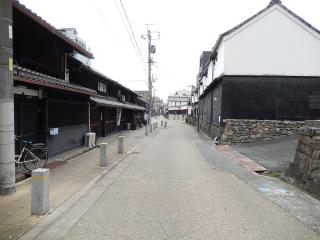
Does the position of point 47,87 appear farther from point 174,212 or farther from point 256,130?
point 256,130

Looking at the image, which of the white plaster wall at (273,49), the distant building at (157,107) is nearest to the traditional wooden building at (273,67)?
the white plaster wall at (273,49)

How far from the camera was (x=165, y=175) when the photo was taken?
11.4m

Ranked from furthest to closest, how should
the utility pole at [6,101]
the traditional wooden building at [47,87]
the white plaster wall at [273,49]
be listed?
the white plaster wall at [273,49], the traditional wooden building at [47,87], the utility pole at [6,101]

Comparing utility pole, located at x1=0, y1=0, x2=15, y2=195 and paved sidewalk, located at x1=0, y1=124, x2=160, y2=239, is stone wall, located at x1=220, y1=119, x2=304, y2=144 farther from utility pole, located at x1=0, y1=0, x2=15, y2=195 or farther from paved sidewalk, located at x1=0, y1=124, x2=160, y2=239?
utility pole, located at x1=0, y1=0, x2=15, y2=195

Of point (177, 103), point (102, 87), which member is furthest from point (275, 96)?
point (177, 103)

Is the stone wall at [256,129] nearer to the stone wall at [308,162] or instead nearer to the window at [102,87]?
the window at [102,87]

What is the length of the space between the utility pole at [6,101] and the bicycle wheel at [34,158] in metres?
2.83

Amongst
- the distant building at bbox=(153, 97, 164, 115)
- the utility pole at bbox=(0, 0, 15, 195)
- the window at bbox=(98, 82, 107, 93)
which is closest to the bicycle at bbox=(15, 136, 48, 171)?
the utility pole at bbox=(0, 0, 15, 195)

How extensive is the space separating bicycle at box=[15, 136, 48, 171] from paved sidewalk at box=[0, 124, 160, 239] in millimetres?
562

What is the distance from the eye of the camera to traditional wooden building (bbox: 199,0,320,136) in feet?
77.3

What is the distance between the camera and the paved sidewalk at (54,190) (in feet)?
19.6

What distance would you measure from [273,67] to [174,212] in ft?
62.9

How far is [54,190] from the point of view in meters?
8.75

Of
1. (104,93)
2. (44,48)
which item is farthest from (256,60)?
(44,48)
